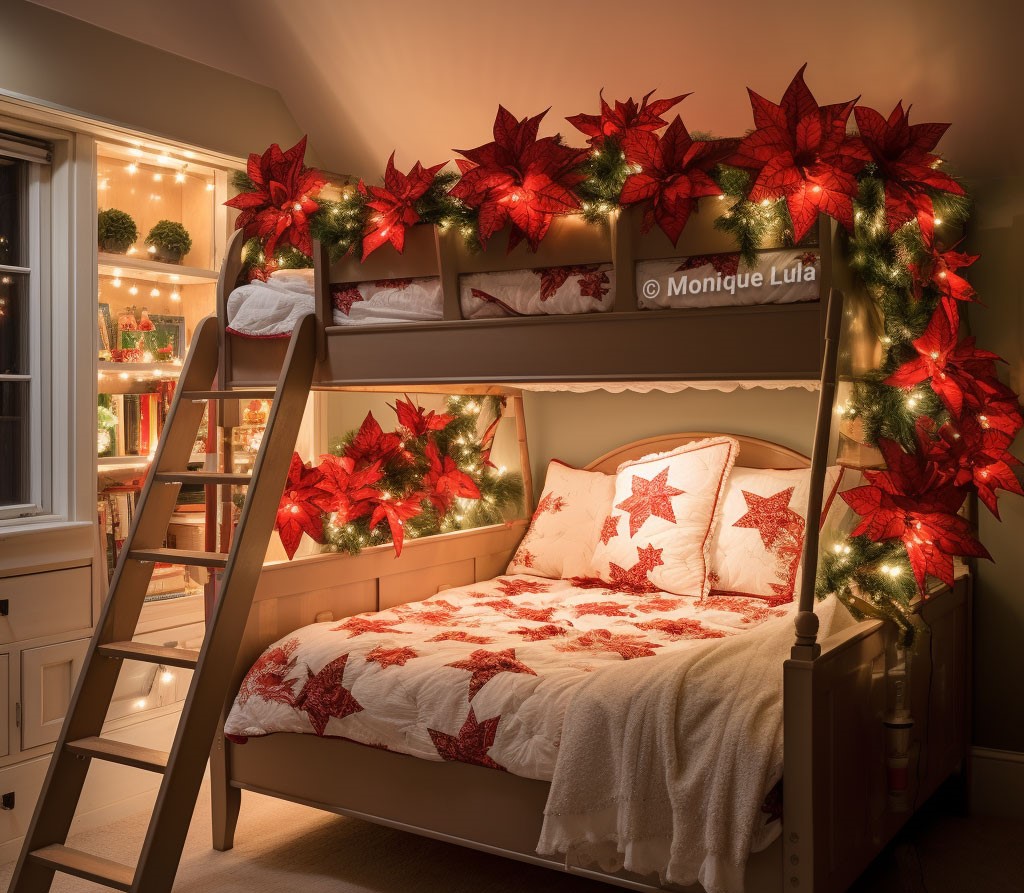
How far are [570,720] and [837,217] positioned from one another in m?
1.12

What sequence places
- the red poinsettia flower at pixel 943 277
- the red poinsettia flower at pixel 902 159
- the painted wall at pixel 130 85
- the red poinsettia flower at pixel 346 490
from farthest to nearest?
the red poinsettia flower at pixel 346 490 < the painted wall at pixel 130 85 < the red poinsettia flower at pixel 943 277 < the red poinsettia flower at pixel 902 159

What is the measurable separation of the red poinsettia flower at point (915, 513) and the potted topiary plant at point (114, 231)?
236cm

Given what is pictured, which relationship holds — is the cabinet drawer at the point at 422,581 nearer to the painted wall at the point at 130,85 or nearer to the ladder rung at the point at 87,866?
the ladder rung at the point at 87,866

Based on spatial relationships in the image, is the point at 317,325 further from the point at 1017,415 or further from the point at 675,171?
the point at 1017,415

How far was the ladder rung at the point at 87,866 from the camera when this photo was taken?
223 centimetres

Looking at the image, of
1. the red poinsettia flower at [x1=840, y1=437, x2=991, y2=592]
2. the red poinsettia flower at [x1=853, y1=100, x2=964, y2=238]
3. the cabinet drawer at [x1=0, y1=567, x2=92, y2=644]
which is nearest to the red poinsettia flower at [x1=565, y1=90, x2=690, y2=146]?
the red poinsettia flower at [x1=853, y1=100, x2=964, y2=238]

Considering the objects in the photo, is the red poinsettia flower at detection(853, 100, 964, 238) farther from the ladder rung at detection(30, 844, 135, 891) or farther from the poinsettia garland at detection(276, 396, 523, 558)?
the ladder rung at detection(30, 844, 135, 891)

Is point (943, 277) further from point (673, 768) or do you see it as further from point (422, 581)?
point (422, 581)

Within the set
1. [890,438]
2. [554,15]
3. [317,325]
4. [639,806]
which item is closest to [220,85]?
[554,15]

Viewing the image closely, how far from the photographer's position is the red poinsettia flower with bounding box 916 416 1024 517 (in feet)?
7.86

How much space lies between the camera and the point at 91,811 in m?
3.07

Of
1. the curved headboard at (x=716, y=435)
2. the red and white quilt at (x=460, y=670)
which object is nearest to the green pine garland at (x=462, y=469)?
the red and white quilt at (x=460, y=670)

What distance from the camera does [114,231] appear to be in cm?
331

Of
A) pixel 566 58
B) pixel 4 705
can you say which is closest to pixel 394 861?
pixel 4 705
